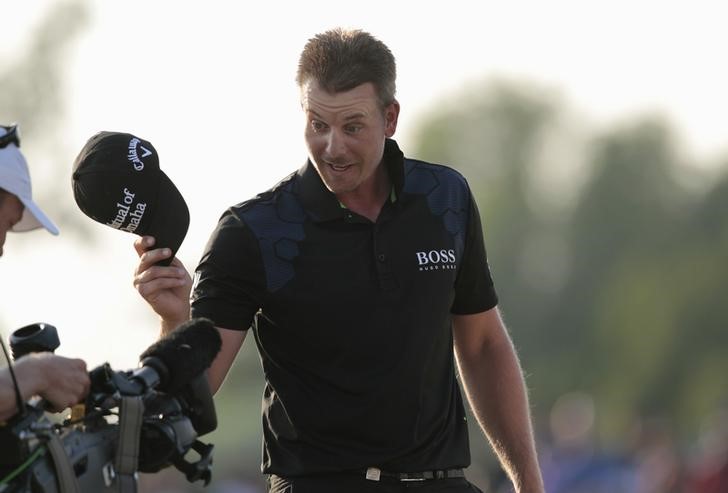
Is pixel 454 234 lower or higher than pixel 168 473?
higher

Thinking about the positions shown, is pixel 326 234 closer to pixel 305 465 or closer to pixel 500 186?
pixel 305 465

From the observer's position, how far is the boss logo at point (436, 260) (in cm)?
709

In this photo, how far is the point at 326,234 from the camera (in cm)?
702

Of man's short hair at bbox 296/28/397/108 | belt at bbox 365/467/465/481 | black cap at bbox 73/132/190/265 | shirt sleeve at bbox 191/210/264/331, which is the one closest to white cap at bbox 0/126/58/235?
black cap at bbox 73/132/190/265

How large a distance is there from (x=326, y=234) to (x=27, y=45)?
3474 centimetres

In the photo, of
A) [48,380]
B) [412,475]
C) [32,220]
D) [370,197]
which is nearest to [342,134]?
[370,197]

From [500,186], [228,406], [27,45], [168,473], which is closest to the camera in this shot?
[168,473]

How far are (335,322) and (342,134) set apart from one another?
0.67m

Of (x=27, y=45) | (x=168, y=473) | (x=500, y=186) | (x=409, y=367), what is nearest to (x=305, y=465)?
(x=409, y=367)

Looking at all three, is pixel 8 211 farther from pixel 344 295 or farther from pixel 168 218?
pixel 344 295

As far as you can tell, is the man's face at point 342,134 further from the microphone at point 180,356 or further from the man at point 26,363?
the man at point 26,363

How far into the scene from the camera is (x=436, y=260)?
7137 mm

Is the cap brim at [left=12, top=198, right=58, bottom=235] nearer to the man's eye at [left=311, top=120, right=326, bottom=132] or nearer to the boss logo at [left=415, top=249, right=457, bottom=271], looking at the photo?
the man's eye at [left=311, top=120, right=326, bottom=132]

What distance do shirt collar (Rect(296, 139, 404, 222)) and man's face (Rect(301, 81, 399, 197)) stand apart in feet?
0.15
